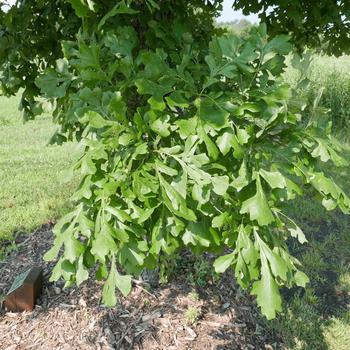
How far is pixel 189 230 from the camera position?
163 centimetres

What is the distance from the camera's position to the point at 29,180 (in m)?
5.82

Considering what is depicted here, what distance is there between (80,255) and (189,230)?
18.0 inches

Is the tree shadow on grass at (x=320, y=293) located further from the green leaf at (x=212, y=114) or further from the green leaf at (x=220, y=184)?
the green leaf at (x=212, y=114)

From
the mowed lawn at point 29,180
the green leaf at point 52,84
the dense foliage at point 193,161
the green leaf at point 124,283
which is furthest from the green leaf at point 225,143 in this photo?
the mowed lawn at point 29,180

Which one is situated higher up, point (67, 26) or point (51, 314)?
point (67, 26)

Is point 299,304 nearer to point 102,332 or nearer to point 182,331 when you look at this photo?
point 182,331

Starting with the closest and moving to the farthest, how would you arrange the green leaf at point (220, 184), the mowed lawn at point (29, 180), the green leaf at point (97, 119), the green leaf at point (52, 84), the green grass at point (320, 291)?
the green leaf at point (220, 184) < the green leaf at point (97, 119) < the green leaf at point (52, 84) < the green grass at point (320, 291) < the mowed lawn at point (29, 180)

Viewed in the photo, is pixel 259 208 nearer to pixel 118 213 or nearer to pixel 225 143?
pixel 225 143

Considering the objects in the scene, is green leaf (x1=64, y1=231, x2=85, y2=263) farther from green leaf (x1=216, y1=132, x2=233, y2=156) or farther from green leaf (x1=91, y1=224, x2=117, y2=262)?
green leaf (x1=216, y1=132, x2=233, y2=156)

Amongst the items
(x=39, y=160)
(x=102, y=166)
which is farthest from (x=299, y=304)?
(x=39, y=160)

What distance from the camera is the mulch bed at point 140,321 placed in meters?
2.86

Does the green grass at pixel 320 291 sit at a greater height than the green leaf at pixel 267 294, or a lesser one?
lesser

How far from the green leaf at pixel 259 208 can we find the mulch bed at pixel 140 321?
1704 millimetres

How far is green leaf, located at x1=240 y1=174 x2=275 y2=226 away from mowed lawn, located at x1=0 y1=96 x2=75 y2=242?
1.55 metres
